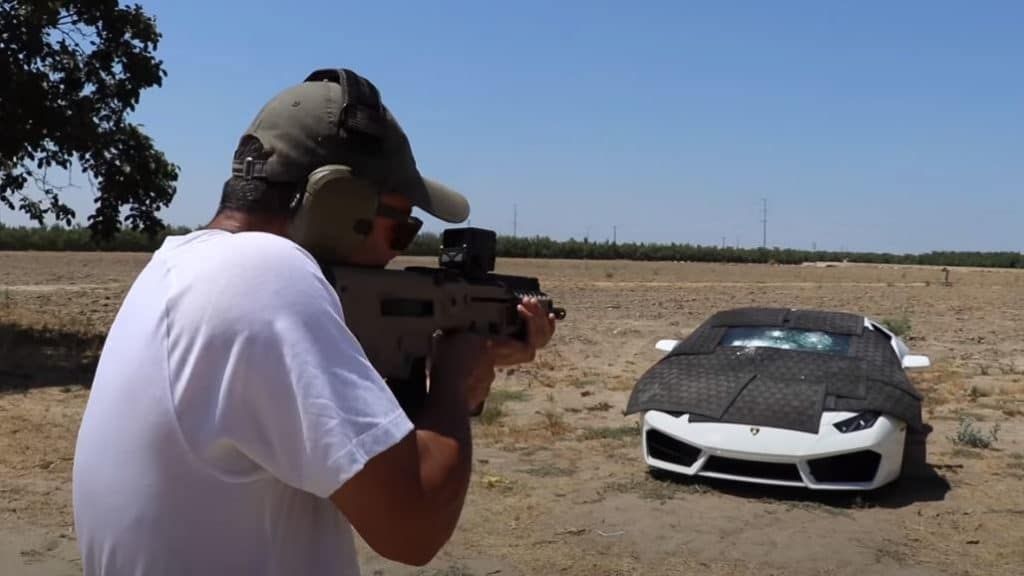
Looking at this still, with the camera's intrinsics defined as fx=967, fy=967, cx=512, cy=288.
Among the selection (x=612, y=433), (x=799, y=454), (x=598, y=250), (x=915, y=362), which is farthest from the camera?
(x=598, y=250)

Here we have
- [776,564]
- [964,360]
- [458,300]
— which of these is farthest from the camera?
[964,360]

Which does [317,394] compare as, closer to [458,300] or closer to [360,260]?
[360,260]

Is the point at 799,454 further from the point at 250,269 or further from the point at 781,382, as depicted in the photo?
the point at 250,269

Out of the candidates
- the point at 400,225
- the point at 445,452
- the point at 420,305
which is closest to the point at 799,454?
the point at 420,305

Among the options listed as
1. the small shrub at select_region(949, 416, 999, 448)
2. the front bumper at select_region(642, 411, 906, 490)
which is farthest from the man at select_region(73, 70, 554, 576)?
the small shrub at select_region(949, 416, 999, 448)

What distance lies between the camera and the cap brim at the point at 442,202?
197cm

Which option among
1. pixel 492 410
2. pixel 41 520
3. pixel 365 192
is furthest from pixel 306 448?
pixel 492 410

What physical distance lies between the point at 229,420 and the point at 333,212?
1.49 feet

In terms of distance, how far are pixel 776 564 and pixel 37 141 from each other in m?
11.5

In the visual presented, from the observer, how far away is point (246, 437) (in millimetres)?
1444

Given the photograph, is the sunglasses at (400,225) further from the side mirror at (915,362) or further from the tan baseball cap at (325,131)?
the side mirror at (915,362)

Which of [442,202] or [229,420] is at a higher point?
[442,202]

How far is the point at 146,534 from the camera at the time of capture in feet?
4.92

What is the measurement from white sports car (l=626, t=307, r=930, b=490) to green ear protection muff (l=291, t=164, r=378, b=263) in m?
5.71
